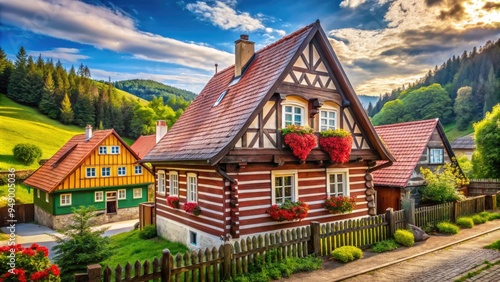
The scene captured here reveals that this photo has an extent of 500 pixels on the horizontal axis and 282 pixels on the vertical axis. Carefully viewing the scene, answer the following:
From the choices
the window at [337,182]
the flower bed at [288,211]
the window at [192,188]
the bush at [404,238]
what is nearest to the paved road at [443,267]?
the bush at [404,238]

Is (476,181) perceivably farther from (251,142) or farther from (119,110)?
(119,110)

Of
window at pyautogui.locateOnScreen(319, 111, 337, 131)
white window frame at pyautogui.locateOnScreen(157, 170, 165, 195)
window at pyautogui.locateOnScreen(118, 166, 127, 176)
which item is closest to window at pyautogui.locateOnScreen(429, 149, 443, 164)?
window at pyautogui.locateOnScreen(319, 111, 337, 131)

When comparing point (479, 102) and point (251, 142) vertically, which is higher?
point (479, 102)

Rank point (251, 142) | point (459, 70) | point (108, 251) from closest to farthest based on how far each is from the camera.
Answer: point (108, 251)
point (251, 142)
point (459, 70)

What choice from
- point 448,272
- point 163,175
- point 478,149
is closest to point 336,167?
point 448,272

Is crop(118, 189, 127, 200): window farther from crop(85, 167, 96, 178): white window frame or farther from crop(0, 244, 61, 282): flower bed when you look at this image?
crop(0, 244, 61, 282): flower bed

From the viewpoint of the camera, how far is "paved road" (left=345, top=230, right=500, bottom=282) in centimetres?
967

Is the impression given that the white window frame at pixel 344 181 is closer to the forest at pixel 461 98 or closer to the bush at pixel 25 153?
the bush at pixel 25 153

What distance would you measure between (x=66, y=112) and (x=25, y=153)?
3609 centimetres

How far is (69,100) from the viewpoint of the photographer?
7619cm

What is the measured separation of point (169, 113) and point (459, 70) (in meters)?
105

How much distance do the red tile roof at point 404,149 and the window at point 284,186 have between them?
25.9 ft

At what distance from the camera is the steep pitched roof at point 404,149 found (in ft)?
61.6

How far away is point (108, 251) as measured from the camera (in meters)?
9.69
